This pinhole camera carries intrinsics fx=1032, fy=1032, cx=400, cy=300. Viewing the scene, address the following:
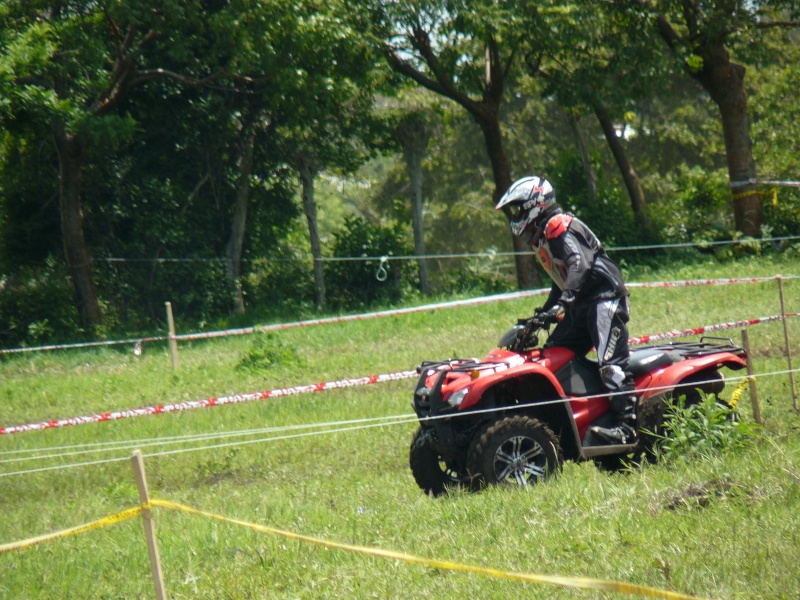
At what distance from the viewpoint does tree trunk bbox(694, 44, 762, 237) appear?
2409cm

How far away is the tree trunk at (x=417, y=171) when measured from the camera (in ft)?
89.3

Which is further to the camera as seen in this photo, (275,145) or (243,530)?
(275,145)

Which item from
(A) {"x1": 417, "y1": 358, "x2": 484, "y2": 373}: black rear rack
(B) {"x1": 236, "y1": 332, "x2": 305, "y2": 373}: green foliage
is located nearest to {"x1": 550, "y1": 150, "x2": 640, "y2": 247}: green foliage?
(B) {"x1": 236, "y1": 332, "x2": 305, "y2": 373}: green foliage

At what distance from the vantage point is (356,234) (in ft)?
93.1

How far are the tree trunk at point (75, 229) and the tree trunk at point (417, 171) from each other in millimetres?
8252

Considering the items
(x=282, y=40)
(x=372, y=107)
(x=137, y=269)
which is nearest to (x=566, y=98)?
(x=372, y=107)

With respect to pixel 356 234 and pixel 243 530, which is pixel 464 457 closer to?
pixel 243 530

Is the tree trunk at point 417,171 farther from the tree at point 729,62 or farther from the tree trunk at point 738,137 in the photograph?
the tree trunk at point 738,137

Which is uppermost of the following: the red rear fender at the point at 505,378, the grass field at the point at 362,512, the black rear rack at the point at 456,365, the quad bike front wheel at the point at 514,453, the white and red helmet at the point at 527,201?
the white and red helmet at the point at 527,201

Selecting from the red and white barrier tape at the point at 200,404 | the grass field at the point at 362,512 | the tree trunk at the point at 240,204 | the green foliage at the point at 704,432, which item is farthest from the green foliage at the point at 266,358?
the tree trunk at the point at 240,204

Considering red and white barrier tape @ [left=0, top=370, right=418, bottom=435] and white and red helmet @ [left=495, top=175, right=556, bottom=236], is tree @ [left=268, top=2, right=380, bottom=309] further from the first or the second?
white and red helmet @ [left=495, top=175, right=556, bottom=236]

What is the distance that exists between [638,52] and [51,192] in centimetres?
1469

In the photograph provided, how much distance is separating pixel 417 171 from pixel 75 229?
907cm

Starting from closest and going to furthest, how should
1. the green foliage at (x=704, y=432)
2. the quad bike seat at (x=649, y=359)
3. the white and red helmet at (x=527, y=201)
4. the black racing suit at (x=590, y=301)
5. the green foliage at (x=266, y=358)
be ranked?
the green foliage at (x=704, y=432) → the black racing suit at (x=590, y=301) → the white and red helmet at (x=527, y=201) → the quad bike seat at (x=649, y=359) → the green foliage at (x=266, y=358)
